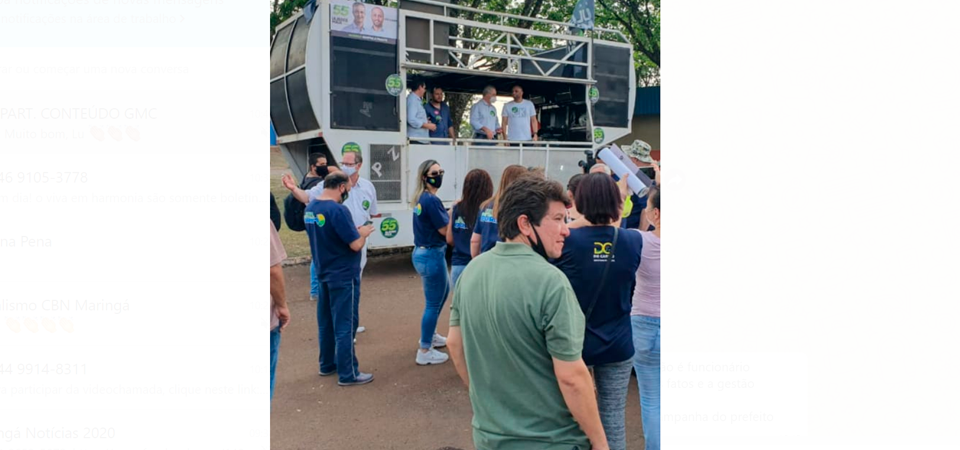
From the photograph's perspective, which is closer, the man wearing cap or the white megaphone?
the white megaphone

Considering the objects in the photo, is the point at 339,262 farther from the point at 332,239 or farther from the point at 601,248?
the point at 601,248

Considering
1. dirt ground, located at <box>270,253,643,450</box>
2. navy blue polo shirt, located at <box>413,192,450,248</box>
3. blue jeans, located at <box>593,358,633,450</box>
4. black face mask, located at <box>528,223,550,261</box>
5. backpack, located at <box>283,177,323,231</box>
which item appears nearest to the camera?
black face mask, located at <box>528,223,550,261</box>

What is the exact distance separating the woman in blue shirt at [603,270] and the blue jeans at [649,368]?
0.27m

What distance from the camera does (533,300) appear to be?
2156 millimetres

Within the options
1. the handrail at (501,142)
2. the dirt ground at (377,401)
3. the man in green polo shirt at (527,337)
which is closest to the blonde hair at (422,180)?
the dirt ground at (377,401)

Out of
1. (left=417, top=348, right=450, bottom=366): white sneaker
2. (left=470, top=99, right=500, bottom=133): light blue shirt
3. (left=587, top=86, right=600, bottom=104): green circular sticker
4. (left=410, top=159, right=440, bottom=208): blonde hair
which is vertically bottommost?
(left=417, top=348, right=450, bottom=366): white sneaker

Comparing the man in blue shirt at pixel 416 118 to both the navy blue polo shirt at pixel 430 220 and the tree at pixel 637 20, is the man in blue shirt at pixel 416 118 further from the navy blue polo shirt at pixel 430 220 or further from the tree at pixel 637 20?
the tree at pixel 637 20

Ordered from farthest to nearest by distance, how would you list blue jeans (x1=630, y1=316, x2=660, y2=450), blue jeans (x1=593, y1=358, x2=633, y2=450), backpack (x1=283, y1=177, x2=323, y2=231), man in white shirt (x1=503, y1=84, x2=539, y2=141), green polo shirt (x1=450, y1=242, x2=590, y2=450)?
man in white shirt (x1=503, y1=84, x2=539, y2=141) → backpack (x1=283, y1=177, x2=323, y2=231) → blue jeans (x1=630, y1=316, x2=660, y2=450) → blue jeans (x1=593, y1=358, x2=633, y2=450) → green polo shirt (x1=450, y1=242, x2=590, y2=450)

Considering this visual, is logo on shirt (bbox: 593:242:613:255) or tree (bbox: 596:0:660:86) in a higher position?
tree (bbox: 596:0:660:86)

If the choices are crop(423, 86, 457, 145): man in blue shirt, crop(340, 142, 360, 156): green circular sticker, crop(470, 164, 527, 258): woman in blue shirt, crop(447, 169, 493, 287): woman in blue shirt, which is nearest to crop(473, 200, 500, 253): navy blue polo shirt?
crop(470, 164, 527, 258): woman in blue shirt

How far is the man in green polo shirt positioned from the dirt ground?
5.28 feet

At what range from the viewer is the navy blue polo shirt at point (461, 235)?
5.22 m

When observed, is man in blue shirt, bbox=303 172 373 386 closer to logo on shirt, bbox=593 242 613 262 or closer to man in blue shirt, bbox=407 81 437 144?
logo on shirt, bbox=593 242 613 262

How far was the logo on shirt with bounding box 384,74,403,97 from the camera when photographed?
346 inches
